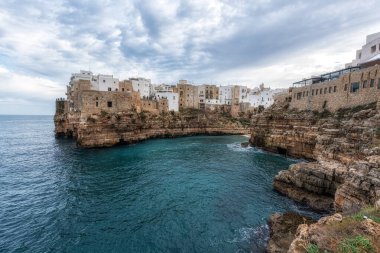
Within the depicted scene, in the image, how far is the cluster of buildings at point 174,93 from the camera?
5958 centimetres

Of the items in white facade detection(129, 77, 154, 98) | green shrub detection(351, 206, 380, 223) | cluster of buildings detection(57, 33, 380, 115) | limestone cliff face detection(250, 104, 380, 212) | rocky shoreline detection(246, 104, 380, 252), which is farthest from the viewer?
white facade detection(129, 77, 154, 98)

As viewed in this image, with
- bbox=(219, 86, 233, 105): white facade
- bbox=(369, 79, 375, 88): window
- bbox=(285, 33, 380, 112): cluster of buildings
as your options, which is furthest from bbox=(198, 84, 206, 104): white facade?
bbox=(369, 79, 375, 88): window

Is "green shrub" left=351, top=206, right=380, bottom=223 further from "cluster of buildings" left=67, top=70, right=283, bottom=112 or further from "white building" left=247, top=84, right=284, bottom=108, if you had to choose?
"white building" left=247, top=84, right=284, bottom=108

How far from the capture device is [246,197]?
20.5 metres

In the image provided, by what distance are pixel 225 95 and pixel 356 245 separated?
3896 inches

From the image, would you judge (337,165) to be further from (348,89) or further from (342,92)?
(342,92)

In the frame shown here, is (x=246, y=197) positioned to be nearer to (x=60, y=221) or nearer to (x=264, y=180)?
(x=264, y=180)

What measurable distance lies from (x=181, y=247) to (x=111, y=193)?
37.2 feet

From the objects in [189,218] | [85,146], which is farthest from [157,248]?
[85,146]

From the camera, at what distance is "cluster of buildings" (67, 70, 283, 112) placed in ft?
195

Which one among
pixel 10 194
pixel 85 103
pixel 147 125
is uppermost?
pixel 85 103

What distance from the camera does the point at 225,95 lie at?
103 metres

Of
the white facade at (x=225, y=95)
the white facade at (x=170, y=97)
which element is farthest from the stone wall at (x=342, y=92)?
the white facade at (x=225, y=95)

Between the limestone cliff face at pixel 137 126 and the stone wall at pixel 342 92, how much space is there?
3496 centimetres
